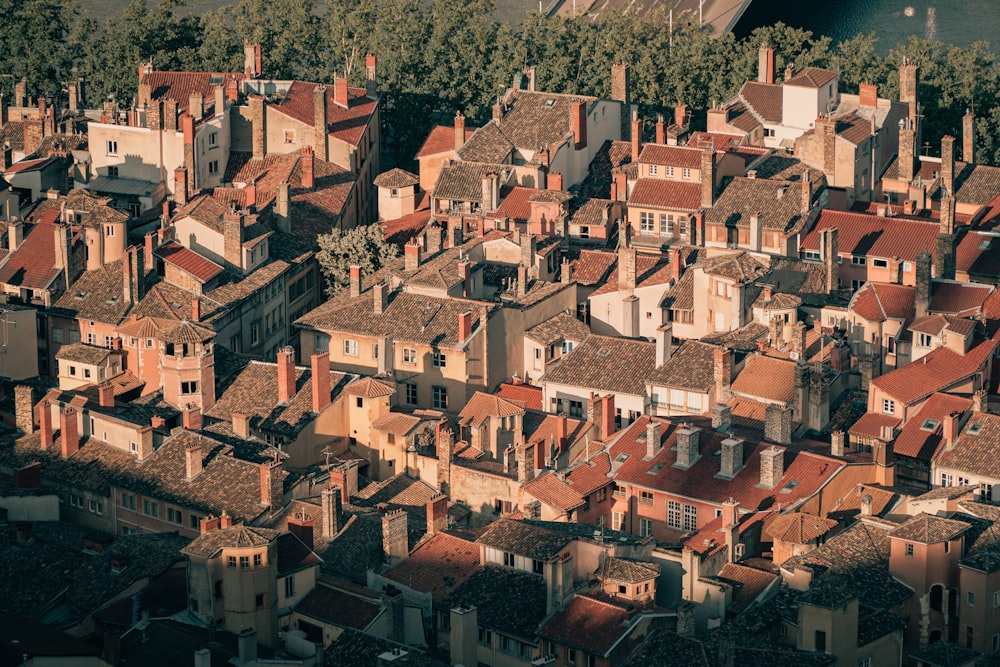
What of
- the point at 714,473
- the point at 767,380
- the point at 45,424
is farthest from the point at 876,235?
the point at 45,424

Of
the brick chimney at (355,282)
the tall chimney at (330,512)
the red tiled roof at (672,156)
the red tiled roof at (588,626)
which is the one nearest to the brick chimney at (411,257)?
the brick chimney at (355,282)

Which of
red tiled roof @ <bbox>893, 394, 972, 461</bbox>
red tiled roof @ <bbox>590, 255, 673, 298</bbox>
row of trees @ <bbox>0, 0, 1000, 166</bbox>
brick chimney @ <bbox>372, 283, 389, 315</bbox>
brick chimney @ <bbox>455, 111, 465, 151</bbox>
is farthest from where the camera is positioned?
row of trees @ <bbox>0, 0, 1000, 166</bbox>

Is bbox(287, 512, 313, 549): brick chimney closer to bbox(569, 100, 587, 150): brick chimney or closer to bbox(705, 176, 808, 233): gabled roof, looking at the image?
bbox(705, 176, 808, 233): gabled roof

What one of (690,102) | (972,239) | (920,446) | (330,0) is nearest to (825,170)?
(972,239)

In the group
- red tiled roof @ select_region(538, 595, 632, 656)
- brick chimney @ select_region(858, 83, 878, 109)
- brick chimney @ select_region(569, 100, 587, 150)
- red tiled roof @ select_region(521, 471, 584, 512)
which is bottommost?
red tiled roof @ select_region(538, 595, 632, 656)

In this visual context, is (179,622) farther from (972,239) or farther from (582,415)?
(972,239)

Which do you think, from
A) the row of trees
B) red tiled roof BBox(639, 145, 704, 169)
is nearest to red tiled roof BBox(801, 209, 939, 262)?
red tiled roof BBox(639, 145, 704, 169)

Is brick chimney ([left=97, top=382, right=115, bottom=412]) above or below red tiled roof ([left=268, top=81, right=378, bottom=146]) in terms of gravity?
below

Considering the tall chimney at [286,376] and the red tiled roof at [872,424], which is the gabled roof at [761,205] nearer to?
the red tiled roof at [872,424]
